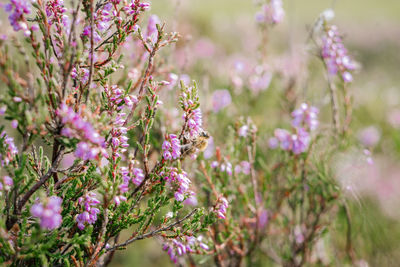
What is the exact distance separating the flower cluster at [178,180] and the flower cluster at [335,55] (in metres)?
1.56

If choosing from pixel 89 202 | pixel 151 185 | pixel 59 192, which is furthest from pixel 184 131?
pixel 59 192

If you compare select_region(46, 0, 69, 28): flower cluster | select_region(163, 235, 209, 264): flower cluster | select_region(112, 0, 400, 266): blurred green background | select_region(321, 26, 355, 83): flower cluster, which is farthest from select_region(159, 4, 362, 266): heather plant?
select_region(46, 0, 69, 28): flower cluster

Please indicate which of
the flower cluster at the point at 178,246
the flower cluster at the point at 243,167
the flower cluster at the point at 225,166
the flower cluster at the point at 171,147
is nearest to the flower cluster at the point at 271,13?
the flower cluster at the point at 243,167

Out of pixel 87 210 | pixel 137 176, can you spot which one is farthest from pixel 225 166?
pixel 87 210

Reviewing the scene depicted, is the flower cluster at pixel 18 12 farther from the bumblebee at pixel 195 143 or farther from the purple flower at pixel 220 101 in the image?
the purple flower at pixel 220 101

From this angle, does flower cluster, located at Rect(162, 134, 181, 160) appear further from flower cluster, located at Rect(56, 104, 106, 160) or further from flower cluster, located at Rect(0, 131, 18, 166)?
flower cluster, located at Rect(0, 131, 18, 166)

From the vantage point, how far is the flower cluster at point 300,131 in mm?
2342

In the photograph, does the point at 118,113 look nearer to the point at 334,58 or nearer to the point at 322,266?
the point at 334,58

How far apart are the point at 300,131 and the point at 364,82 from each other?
42.3 ft

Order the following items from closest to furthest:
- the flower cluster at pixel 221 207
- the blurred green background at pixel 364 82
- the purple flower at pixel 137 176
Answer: the flower cluster at pixel 221 207
the purple flower at pixel 137 176
the blurred green background at pixel 364 82

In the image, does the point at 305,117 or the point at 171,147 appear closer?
the point at 171,147

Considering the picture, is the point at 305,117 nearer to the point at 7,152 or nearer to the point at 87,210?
the point at 87,210

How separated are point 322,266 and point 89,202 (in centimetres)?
232

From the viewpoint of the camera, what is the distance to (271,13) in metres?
3.23
